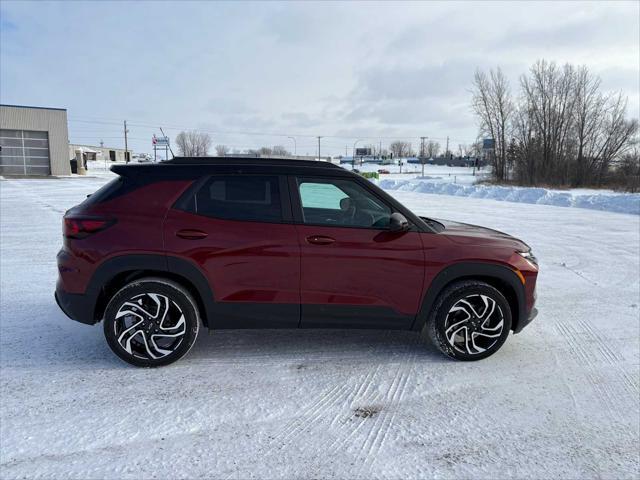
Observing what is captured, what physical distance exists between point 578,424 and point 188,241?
3201 millimetres

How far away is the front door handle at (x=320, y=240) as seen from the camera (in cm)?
364

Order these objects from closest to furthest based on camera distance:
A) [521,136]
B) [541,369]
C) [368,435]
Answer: [368,435] → [541,369] → [521,136]

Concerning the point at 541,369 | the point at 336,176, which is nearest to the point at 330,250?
the point at 336,176

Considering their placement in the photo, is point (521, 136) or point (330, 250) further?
point (521, 136)

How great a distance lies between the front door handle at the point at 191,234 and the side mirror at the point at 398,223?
1546mm

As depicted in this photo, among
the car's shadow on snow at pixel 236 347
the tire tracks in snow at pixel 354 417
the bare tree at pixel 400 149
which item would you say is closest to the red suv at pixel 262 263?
the car's shadow on snow at pixel 236 347

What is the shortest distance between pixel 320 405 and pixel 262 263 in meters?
1.20

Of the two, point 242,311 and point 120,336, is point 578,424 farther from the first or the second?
point 120,336

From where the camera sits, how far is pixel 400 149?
570 ft

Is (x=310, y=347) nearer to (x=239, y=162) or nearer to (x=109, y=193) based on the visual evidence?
(x=239, y=162)

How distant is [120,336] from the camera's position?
3.61m

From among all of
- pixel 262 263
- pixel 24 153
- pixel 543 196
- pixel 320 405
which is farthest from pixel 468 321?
pixel 24 153

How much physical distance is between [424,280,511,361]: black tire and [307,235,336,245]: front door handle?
43.6 inches

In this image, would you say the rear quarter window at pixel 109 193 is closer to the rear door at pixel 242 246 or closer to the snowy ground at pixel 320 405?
the rear door at pixel 242 246
